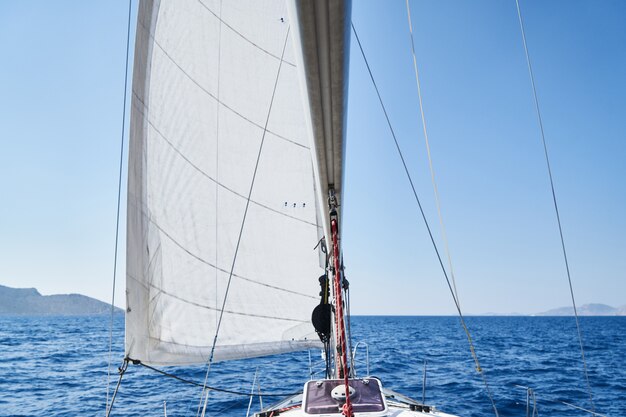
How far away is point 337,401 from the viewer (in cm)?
289

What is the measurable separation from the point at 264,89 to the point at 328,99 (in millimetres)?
3009

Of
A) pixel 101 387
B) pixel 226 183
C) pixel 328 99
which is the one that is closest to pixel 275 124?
pixel 226 183

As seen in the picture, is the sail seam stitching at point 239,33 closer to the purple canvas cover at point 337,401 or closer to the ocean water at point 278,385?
the purple canvas cover at point 337,401

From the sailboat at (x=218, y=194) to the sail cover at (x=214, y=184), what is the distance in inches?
0.5

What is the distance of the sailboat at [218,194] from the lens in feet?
13.8

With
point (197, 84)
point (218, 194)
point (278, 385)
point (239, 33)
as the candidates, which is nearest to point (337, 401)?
point (218, 194)

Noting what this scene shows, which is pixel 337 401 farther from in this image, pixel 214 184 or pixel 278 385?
pixel 278 385

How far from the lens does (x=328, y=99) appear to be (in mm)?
1930

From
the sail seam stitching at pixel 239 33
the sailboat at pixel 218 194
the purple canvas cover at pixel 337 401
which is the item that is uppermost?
the sail seam stitching at pixel 239 33

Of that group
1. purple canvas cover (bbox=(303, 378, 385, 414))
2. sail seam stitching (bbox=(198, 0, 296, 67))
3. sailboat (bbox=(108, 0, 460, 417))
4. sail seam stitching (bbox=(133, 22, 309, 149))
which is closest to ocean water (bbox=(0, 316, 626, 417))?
sailboat (bbox=(108, 0, 460, 417))

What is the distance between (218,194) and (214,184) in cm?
13

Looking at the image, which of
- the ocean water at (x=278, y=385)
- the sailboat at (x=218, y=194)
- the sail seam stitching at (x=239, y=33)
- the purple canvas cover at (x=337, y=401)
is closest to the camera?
the purple canvas cover at (x=337, y=401)

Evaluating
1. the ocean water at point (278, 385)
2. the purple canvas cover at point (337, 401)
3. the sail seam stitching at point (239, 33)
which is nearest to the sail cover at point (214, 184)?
the sail seam stitching at point (239, 33)

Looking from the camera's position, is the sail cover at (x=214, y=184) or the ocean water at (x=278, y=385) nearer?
the sail cover at (x=214, y=184)
